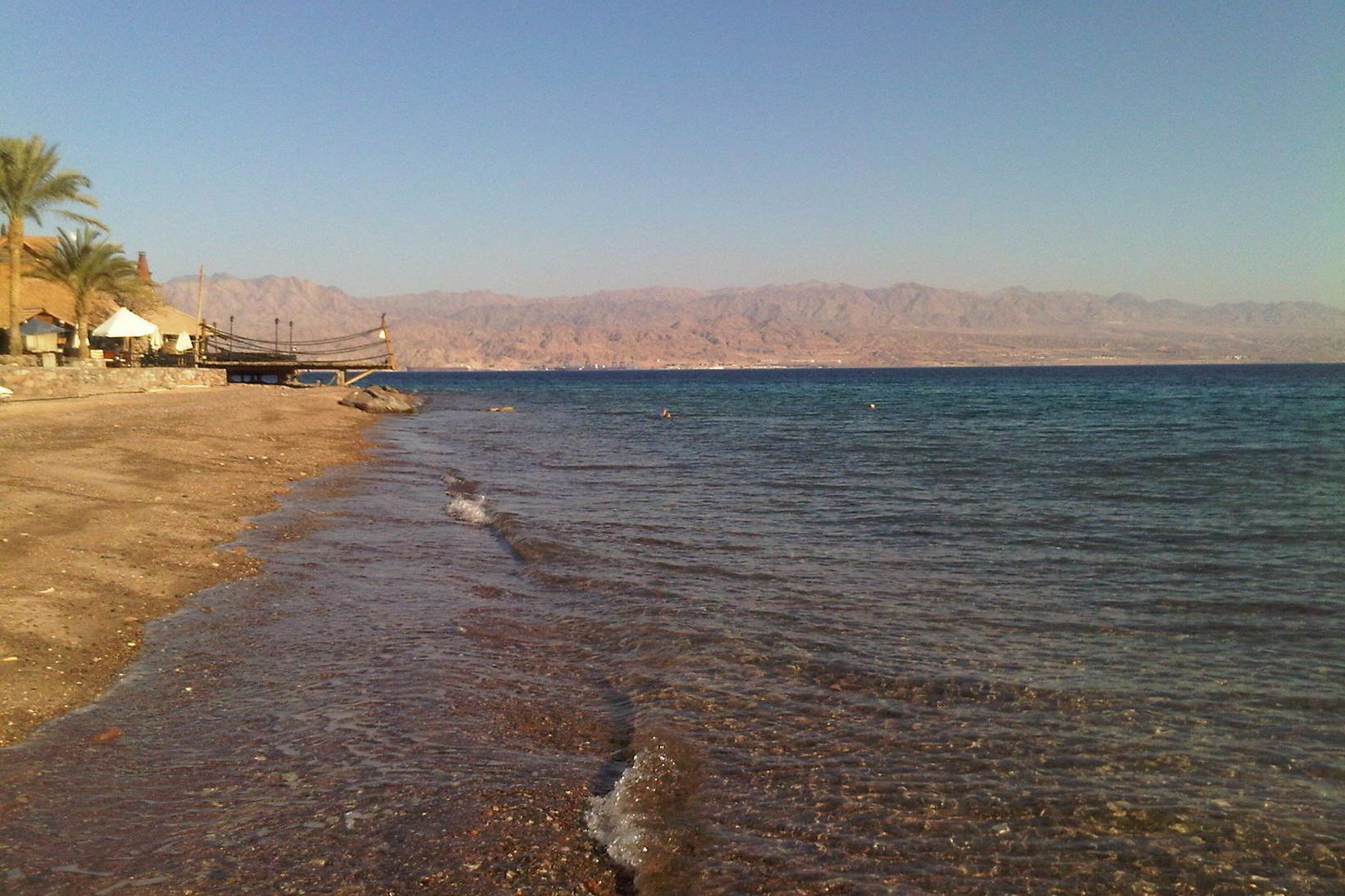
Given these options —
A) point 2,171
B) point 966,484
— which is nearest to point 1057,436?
point 966,484

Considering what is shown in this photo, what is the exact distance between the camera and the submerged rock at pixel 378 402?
151 feet

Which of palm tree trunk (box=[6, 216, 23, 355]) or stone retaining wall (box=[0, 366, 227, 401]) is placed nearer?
stone retaining wall (box=[0, 366, 227, 401])

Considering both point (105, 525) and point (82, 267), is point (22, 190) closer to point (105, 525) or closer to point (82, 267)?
point (82, 267)

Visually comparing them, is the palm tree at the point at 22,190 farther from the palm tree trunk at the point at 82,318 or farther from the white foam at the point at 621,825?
the white foam at the point at 621,825

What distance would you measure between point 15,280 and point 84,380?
5.40 meters

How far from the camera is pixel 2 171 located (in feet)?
113

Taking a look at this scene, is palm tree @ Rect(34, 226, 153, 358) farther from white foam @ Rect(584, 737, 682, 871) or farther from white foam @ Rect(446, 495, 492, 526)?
white foam @ Rect(584, 737, 682, 871)

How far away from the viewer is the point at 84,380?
31734 mm

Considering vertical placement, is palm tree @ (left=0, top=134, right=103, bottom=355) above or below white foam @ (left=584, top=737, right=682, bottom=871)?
above

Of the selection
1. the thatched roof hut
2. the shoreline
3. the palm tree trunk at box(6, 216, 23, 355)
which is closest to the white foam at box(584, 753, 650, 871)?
the shoreline

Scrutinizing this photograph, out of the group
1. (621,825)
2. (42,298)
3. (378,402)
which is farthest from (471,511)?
A: (42,298)

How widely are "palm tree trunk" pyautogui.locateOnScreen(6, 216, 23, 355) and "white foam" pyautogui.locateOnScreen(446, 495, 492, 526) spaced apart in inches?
1018

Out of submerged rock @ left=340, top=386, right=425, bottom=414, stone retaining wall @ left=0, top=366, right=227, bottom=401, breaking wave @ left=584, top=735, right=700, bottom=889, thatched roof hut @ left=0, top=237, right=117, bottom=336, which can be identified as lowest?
breaking wave @ left=584, top=735, right=700, bottom=889

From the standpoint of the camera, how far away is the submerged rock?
151 ft
